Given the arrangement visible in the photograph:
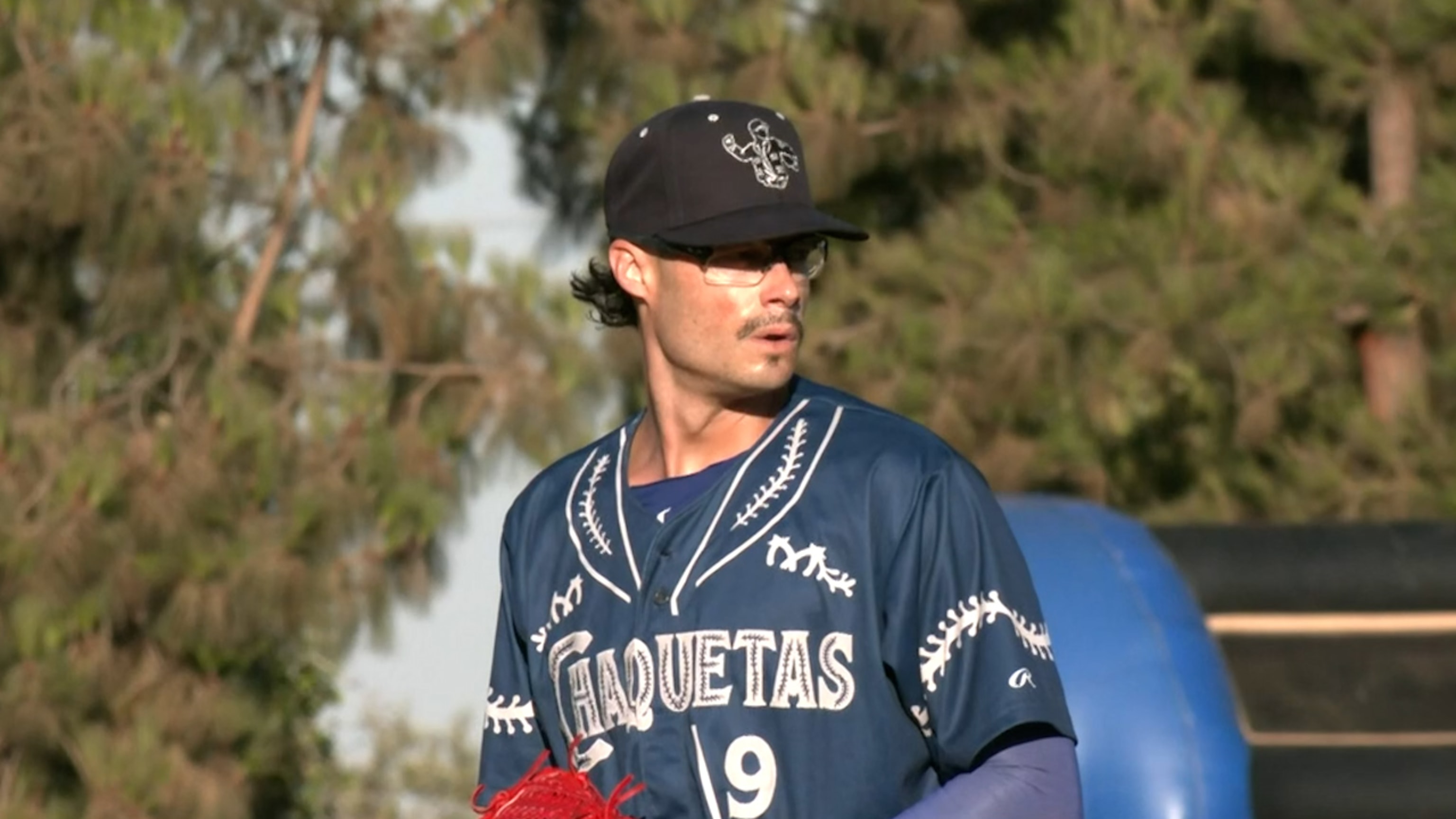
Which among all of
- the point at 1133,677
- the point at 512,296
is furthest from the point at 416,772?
the point at 1133,677

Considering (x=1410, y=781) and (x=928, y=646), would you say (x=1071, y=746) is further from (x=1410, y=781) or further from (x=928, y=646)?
(x=1410, y=781)

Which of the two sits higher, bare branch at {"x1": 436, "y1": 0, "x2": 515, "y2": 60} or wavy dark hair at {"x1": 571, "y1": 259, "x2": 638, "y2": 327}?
bare branch at {"x1": 436, "y1": 0, "x2": 515, "y2": 60}

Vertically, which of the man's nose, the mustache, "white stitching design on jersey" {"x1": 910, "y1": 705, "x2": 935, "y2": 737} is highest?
the man's nose

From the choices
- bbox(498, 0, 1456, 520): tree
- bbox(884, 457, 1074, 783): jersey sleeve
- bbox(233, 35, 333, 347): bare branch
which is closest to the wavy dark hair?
bbox(884, 457, 1074, 783): jersey sleeve

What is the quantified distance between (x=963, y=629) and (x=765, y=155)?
61cm

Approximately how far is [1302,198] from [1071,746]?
8.83m

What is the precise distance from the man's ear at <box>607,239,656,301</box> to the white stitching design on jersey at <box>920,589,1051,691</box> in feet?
1.90

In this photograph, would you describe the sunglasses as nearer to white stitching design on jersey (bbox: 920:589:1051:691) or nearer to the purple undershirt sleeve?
white stitching design on jersey (bbox: 920:589:1051:691)

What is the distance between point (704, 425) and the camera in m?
3.20

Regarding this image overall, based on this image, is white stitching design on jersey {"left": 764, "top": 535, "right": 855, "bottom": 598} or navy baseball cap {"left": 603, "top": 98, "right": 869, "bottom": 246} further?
navy baseball cap {"left": 603, "top": 98, "right": 869, "bottom": 246}

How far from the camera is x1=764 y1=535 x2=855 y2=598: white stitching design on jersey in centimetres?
296

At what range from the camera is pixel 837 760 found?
116 inches

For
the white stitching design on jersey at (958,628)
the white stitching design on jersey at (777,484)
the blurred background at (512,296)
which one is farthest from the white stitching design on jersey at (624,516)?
the blurred background at (512,296)

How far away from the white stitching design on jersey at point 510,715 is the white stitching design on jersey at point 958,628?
584 millimetres
